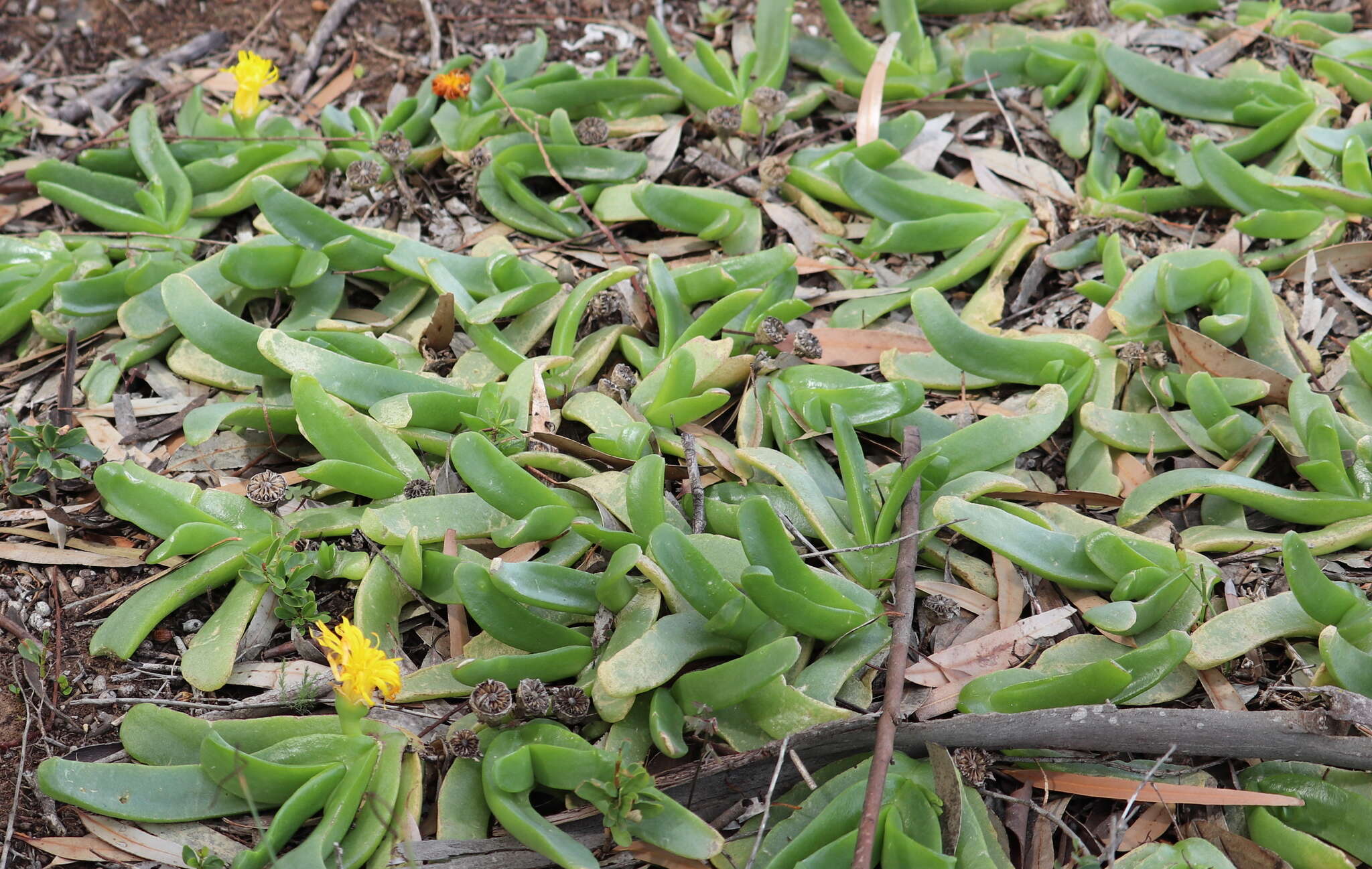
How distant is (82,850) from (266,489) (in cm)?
74

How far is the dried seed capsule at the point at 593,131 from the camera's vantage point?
9.65 feet

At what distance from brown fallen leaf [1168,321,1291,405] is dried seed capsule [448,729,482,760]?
185cm

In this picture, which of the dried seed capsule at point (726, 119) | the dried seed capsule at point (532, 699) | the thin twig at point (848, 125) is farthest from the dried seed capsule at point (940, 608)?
the dried seed capsule at point (726, 119)

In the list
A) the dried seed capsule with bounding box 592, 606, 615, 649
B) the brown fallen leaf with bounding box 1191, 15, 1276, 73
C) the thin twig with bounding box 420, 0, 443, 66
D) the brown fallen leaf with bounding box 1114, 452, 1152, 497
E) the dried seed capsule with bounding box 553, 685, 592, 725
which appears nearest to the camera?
the dried seed capsule with bounding box 553, 685, 592, 725

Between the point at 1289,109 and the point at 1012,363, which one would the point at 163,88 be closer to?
the point at 1012,363

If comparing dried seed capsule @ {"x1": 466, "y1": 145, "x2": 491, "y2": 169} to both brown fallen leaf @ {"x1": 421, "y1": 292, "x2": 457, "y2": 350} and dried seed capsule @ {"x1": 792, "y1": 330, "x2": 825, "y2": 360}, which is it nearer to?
brown fallen leaf @ {"x1": 421, "y1": 292, "x2": 457, "y2": 350}

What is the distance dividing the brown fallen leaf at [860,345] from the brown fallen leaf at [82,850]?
177 centimetres

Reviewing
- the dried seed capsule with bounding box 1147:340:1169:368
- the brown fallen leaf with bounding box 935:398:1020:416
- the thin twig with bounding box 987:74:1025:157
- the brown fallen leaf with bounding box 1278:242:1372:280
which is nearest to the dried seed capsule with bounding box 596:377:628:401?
the brown fallen leaf with bounding box 935:398:1020:416

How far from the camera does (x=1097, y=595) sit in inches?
80.4

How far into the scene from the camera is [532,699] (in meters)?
1.77

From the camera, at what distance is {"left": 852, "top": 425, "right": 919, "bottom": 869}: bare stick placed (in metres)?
1.58

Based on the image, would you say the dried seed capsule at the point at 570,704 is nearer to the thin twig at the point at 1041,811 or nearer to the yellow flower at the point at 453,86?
the thin twig at the point at 1041,811

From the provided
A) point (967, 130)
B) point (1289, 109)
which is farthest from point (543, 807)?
point (1289, 109)

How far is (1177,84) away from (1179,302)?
1013 millimetres
